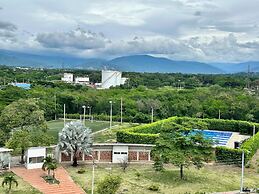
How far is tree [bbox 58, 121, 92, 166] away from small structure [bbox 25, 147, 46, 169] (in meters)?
1.58

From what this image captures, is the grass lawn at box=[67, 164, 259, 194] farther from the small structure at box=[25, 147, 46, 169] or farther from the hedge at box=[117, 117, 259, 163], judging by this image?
the small structure at box=[25, 147, 46, 169]

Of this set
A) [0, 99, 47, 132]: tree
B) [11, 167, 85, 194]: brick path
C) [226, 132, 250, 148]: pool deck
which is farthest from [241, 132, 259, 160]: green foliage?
[0, 99, 47, 132]: tree

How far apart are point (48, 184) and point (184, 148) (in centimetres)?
1022

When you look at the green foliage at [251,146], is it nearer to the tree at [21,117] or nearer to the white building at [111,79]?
the tree at [21,117]

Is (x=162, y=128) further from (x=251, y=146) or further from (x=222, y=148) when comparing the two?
(x=251, y=146)

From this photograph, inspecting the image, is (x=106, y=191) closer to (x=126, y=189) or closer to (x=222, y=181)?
(x=126, y=189)

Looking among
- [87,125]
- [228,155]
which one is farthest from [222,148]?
[87,125]

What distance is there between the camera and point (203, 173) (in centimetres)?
3150

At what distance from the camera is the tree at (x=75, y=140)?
1259 inches

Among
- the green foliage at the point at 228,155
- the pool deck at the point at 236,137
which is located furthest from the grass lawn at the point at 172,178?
the pool deck at the point at 236,137

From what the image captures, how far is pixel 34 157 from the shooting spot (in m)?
31.6

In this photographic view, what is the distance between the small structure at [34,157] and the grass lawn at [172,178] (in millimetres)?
2381

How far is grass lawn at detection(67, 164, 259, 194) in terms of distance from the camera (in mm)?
27008

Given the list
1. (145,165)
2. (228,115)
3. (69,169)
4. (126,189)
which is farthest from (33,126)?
(228,115)
